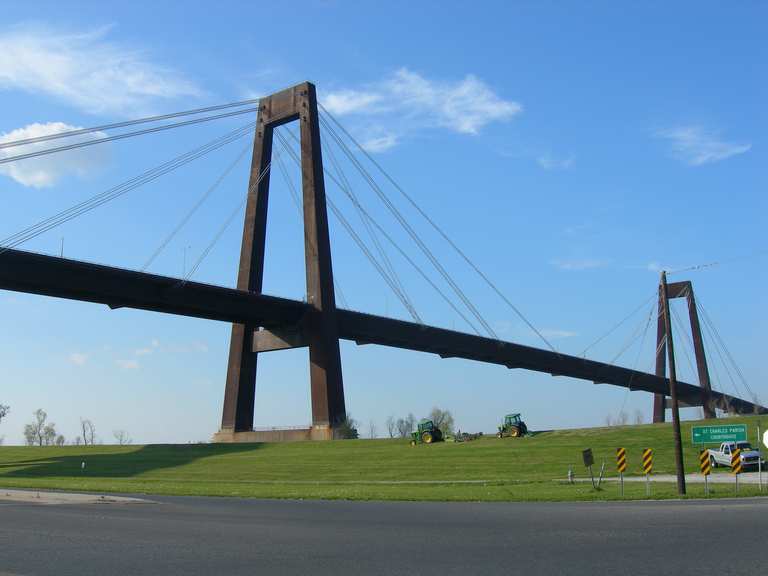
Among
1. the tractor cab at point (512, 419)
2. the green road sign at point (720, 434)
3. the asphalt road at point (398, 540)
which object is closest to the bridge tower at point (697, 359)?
the tractor cab at point (512, 419)

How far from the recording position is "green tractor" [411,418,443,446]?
199ft

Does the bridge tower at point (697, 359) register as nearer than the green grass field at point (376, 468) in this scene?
No

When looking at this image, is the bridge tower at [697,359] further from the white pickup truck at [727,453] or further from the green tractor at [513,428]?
the white pickup truck at [727,453]

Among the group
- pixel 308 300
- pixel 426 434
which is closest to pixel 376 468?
pixel 426 434

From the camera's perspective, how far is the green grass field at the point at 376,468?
3228cm

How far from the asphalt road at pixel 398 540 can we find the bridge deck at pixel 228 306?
38878 millimetres

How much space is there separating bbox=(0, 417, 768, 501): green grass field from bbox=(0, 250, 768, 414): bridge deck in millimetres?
12133

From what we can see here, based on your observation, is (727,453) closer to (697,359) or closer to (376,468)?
(376,468)

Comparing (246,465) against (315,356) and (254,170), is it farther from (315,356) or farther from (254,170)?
(254,170)

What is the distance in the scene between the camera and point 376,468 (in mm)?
48906

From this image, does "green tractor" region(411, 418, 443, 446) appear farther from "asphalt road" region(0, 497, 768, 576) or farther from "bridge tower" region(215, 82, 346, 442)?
"asphalt road" region(0, 497, 768, 576)

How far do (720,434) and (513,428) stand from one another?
85.9 ft

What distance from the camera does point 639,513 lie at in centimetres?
2073

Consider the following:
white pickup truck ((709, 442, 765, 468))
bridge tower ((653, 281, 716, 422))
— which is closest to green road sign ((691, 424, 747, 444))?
white pickup truck ((709, 442, 765, 468))
